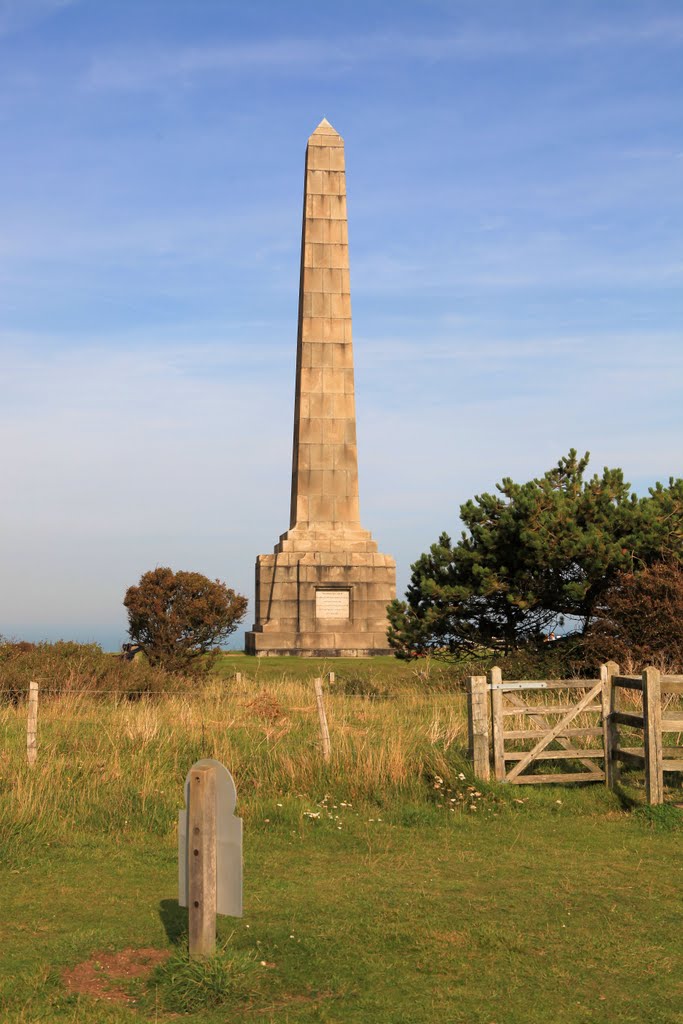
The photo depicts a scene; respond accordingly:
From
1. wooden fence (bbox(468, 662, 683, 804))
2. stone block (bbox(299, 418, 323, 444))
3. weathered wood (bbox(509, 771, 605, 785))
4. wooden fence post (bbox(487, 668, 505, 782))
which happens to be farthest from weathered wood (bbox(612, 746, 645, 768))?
stone block (bbox(299, 418, 323, 444))

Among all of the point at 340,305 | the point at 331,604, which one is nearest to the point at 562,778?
the point at 331,604

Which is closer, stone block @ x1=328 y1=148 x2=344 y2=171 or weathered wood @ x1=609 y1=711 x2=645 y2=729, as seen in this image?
weathered wood @ x1=609 y1=711 x2=645 y2=729

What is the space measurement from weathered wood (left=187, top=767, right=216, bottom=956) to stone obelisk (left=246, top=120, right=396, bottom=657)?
84.9 ft

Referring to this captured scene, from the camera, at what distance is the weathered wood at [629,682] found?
12320 millimetres

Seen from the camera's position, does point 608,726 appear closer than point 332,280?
Yes

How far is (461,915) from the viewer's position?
809 centimetres

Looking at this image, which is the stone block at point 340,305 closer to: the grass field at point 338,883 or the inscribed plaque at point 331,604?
the inscribed plaque at point 331,604

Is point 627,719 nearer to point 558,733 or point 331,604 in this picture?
point 558,733

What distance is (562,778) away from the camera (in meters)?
12.4

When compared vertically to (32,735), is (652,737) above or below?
above

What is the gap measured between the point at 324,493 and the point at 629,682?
21.4 metres

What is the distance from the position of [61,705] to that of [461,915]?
10.2 metres

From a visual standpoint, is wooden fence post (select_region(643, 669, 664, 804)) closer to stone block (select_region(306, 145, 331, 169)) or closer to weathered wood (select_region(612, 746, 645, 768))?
weathered wood (select_region(612, 746, 645, 768))

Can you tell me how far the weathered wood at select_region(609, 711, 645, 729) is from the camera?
481 inches
